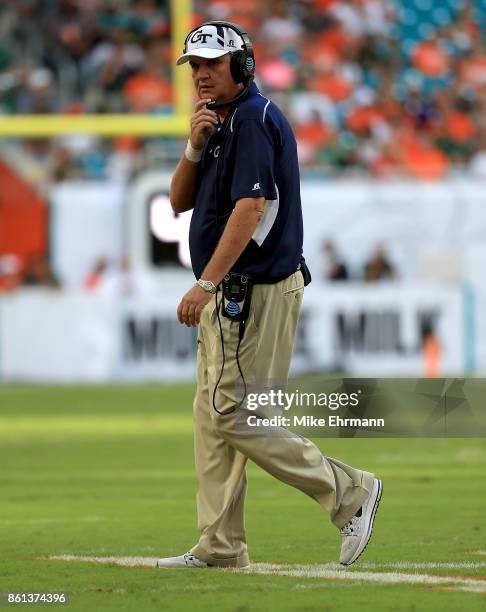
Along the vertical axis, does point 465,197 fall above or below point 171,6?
below

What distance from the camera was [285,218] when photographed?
573 centimetres

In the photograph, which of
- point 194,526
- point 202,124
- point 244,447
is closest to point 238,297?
point 244,447

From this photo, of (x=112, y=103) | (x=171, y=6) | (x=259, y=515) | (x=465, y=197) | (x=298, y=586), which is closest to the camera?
(x=298, y=586)

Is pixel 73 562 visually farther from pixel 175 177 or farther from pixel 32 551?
pixel 175 177

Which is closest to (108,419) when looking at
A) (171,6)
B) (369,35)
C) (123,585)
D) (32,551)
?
(171,6)

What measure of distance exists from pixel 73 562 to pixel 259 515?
6.67 feet

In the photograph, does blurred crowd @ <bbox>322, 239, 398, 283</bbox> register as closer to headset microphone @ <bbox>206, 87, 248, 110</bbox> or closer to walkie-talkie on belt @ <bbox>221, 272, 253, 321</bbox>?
headset microphone @ <bbox>206, 87, 248, 110</bbox>

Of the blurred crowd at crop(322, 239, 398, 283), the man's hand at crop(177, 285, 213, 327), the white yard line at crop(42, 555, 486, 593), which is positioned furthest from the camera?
the blurred crowd at crop(322, 239, 398, 283)

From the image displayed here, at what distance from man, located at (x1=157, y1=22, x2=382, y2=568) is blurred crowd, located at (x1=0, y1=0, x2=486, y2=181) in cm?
1422

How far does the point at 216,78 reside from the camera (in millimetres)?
5797

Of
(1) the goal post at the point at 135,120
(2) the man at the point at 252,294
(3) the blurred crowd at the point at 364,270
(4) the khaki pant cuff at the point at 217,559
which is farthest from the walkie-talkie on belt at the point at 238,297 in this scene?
(3) the blurred crowd at the point at 364,270

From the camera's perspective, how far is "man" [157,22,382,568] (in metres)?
5.61

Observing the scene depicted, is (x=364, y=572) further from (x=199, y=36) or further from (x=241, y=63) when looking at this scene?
(x=199, y=36)

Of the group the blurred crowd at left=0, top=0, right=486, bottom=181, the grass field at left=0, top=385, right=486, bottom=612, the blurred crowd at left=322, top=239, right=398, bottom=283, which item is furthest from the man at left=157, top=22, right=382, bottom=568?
the blurred crowd at left=322, top=239, right=398, bottom=283
